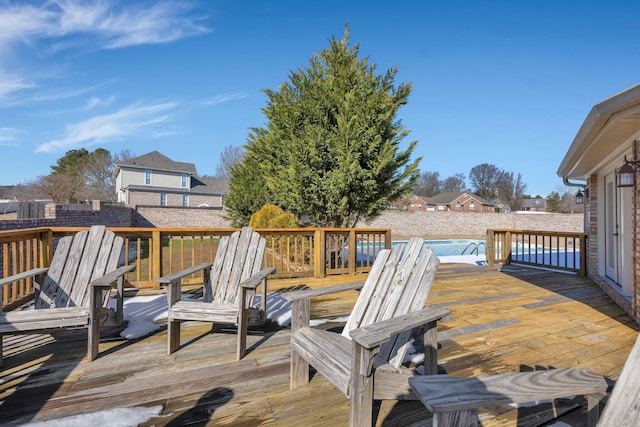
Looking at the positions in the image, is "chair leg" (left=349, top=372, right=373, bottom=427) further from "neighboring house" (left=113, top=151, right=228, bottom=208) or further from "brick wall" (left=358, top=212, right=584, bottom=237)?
"neighboring house" (left=113, top=151, right=228, bottom=208)

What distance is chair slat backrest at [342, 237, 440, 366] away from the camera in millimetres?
1966

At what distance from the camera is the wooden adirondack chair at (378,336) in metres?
1.44

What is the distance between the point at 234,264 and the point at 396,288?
5.62 feet

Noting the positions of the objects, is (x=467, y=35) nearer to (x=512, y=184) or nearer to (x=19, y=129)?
(x=19, y=129)

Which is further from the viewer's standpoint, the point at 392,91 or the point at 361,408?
the point at 392,91

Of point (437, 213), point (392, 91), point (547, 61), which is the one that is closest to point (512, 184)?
point (437, 213)

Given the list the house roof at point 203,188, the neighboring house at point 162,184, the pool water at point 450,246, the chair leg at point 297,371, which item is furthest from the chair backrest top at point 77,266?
the house roof at point 203,188

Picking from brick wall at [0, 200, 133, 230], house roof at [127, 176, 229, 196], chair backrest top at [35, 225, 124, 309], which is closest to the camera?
chair backrest top at [35, 225, 124, 309]

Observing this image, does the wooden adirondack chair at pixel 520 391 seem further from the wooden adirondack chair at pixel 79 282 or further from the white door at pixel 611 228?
the white door at pixel 611 228

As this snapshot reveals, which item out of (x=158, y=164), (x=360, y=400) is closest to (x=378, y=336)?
(x=360, y=400)

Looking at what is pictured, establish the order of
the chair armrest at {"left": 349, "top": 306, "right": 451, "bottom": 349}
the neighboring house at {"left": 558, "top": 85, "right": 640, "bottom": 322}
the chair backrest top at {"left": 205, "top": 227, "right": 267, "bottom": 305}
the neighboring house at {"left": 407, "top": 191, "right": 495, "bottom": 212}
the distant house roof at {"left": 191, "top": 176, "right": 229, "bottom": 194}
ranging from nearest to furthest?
the chair armrest at {"left": 349, "top": 306, "right": 451, "bottom": 349}, the neighboring house at {"left": 558, "top": 85, "right": 640, "bottom": 322}, the chair backrest top at {"left": 205, "top": 227, "right": 267, "bottom": 305}, the distant house roof at {"left": 191, "top": 176, "right": 229, "bottom": 194}, the neighboring house at {"left": 407, "top": 191, "right": 495, "bottom": 212}

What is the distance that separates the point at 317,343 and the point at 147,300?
3.29m

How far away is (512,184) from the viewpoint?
1646 inches

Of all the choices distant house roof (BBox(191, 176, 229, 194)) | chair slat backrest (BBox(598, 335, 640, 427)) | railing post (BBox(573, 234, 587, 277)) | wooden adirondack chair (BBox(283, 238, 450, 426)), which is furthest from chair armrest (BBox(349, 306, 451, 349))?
distant house roof (BBox(191, 176, 229, 194))
